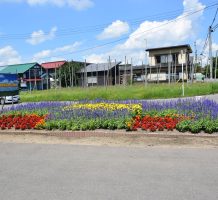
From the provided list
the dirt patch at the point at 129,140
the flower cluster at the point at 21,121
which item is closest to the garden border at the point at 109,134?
the dirt patch at the point at 129,140

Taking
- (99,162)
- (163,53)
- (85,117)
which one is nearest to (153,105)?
(85,117)

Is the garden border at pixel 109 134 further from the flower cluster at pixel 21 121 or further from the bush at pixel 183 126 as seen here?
the flower cluster at pixel 21 121

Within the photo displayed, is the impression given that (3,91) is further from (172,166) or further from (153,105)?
(172,166)

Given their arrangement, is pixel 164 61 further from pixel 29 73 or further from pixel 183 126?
pixel 183 126

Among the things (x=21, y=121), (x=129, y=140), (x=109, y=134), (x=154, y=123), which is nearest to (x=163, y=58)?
(x=21, y=121)

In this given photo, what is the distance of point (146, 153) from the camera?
7984mm

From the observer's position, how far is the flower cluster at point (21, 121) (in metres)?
11.6

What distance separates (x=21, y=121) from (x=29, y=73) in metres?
65.2

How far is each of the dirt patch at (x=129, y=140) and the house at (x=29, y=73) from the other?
62.7 metres

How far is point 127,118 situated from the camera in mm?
10414

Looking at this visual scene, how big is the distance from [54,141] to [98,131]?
4.28ft

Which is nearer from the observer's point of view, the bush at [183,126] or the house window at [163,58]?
the bush at [183,126]

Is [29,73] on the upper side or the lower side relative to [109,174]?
upper

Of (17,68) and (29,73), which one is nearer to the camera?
(29,73)
